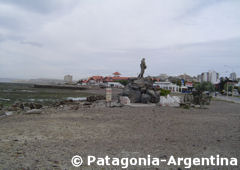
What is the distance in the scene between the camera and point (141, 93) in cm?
2006

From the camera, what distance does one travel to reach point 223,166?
509 cm

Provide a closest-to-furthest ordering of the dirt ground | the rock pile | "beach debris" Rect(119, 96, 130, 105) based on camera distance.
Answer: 1. the dirt ground
2. "beach debris" Rect(119, 96, 130, 105)
3. the rock pile

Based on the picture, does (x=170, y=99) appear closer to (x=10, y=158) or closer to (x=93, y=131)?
(x=93, y=131)

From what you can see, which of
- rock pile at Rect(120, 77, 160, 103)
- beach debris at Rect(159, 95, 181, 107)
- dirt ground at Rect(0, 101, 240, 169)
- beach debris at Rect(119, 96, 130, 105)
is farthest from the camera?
rock pile at Rect(120, 77, 160, 103)

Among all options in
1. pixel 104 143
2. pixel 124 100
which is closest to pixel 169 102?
pixel 124 100

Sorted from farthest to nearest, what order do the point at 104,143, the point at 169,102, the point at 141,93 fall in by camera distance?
the point at 141,93, the point at 169,102, the point at 104,143

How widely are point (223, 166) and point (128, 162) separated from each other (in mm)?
2315

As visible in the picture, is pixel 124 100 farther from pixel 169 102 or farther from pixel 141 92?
pixel 169 102

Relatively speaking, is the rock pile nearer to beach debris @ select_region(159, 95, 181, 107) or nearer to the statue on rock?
the statue on rock

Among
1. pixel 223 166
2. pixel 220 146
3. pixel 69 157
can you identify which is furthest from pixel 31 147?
pixel 220 146

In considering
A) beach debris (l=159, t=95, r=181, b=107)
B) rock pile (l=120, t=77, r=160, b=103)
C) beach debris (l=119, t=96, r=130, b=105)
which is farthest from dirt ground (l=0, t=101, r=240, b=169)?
rock pile (l=120, t=77, r=160, b=103)

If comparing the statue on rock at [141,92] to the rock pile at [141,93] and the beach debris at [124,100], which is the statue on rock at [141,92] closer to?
the rock pile at [141,93]

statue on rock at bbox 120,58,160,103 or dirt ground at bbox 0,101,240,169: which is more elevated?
statue on rock at bbox 120,58,160,103

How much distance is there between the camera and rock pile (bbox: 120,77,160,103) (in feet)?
65.2
